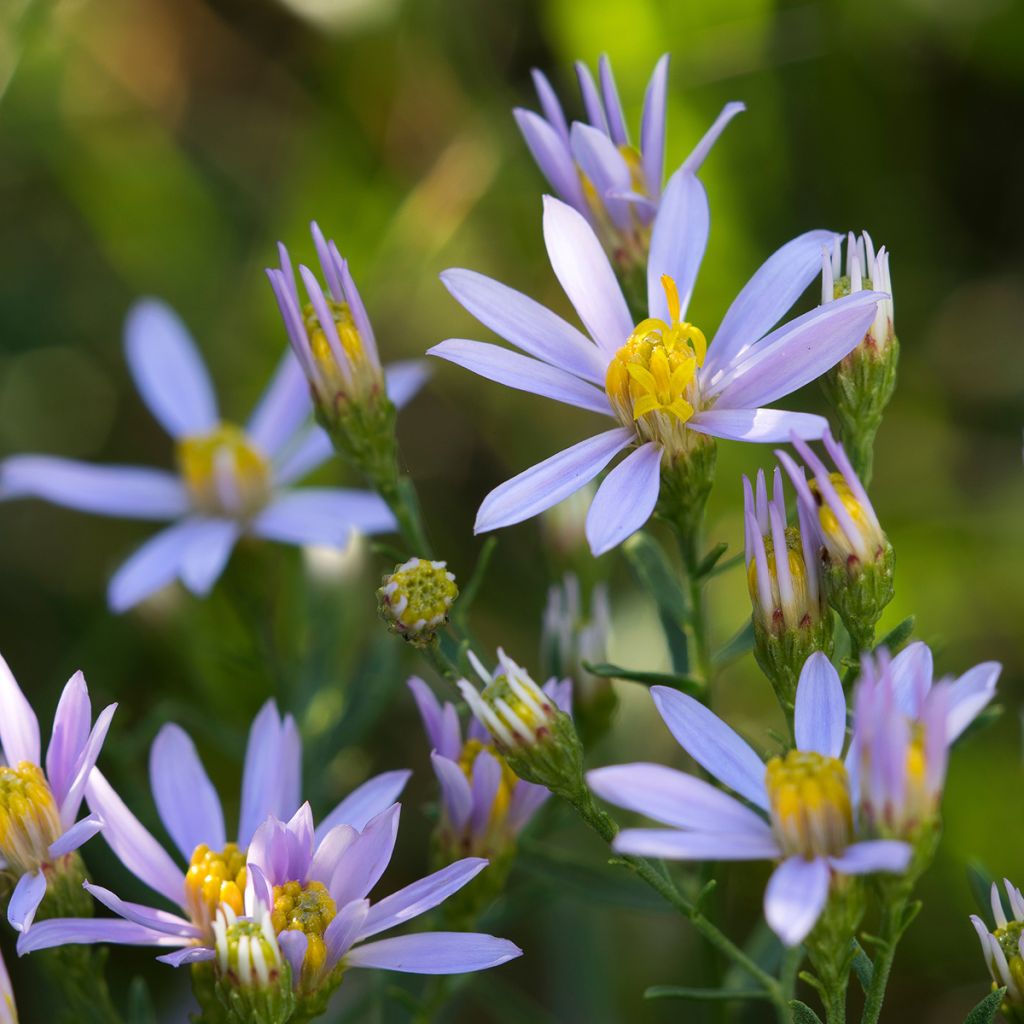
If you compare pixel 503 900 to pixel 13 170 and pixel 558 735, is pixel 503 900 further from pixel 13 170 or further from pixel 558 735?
pixel 13 170

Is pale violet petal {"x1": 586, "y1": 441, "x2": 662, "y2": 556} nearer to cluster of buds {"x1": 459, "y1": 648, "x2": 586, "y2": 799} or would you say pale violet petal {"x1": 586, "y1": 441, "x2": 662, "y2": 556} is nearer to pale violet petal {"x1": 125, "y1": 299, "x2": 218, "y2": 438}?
cluster of buds {"x1": 459, "y1": 648, "x2": 586, "y2": 799}

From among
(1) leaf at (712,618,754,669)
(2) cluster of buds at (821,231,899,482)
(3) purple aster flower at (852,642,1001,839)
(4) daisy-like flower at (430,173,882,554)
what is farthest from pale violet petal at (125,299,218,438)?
(3) purple aster flower at (852,642,1001,839)

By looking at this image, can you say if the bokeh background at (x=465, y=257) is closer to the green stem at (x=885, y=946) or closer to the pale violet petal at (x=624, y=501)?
the pale violet petal at (x=624, y=501)

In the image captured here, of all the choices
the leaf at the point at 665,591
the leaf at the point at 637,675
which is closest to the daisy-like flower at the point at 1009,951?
the leaf at the point at 637,675

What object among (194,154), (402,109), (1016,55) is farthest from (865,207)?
(194,154)

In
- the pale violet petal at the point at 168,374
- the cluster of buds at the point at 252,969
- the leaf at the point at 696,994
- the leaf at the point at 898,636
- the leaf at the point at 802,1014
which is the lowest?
the leaf at the point at 696,994

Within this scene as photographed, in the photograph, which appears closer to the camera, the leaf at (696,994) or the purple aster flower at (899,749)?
the purple aster flower at (899,749)
